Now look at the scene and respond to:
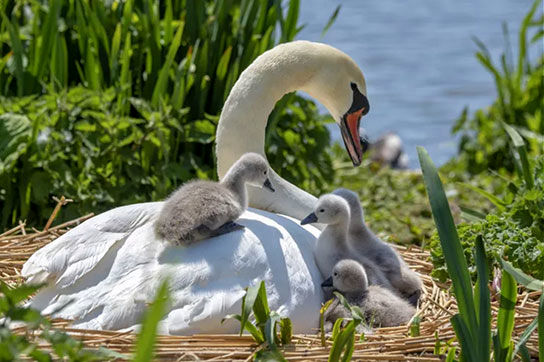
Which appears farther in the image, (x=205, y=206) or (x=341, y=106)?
(x=341, y=106)

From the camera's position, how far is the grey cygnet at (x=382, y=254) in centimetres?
459

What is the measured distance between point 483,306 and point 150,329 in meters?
1.51

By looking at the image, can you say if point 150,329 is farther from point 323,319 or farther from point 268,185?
point 268,185

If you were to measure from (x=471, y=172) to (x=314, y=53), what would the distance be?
173 inches

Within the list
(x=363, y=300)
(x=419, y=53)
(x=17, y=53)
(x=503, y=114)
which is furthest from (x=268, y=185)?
(x=419, y=53)

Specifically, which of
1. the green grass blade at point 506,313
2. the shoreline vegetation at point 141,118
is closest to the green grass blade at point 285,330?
the green grass blade at point 506,313

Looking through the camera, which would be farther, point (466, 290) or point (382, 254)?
point (382, 254)

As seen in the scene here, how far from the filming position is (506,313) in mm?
3748

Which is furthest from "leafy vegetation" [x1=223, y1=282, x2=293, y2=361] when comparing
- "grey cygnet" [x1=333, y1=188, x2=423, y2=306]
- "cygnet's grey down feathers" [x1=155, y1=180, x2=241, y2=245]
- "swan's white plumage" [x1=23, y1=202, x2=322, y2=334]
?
"grey cygnet" [x1=333, y1=188, x2=423, y2=306]

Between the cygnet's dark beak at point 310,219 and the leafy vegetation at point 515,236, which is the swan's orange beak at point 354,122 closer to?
the leafy vegetation at point 515,236

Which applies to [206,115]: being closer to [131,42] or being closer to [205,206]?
[131,42]

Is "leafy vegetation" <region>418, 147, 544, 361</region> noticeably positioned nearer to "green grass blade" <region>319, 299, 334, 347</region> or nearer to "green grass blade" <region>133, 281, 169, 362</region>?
"green grass blade" <region>319, 299, 334, 347</region>

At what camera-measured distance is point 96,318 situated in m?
3.83

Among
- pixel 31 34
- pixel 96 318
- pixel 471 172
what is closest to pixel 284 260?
pixel 96 318
